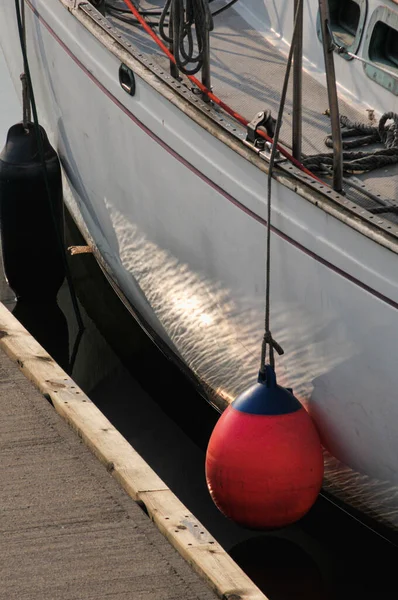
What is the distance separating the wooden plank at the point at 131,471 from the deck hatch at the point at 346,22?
6.46 feet

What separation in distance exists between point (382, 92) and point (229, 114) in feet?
2.65

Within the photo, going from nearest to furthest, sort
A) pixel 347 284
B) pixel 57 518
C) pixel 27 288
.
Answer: pixel 57 518 < pixel 347 284 < pixel 27 288

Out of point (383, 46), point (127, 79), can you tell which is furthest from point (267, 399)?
point (383, 46)

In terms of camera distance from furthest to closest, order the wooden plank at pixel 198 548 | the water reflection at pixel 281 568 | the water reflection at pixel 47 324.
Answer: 1. the water reflection at pixel 47 324
2. the water reflection at pixel 281 568
3. the wooden plank at pixel 198 548

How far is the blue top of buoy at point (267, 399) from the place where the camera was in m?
3.68

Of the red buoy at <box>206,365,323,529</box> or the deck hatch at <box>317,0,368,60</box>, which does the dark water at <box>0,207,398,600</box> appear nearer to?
the red buoy at <box>206,365,323,529</box>

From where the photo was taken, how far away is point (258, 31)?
5293 mm

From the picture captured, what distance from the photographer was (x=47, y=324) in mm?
5738

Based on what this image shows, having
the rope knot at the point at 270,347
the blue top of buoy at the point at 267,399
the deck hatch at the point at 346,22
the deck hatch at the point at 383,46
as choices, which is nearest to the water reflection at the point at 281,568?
the blue top of buoy at the point at 267,399

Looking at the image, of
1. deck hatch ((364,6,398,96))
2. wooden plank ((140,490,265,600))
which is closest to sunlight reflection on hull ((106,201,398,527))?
wooden plank ((140,490,265,600))

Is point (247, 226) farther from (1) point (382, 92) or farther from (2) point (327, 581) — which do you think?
(2) point (327, 581)

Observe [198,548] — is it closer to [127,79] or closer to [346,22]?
[127,79]

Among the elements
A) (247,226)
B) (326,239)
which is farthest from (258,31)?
(326,239)

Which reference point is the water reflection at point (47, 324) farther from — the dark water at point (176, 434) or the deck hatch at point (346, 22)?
the deck hatch at point (346, 22)
